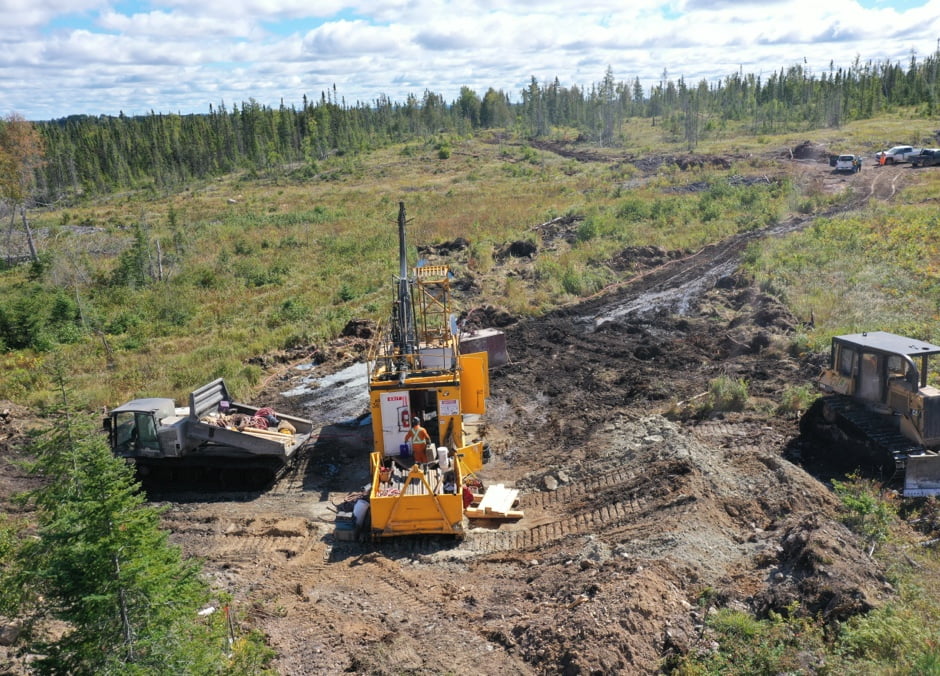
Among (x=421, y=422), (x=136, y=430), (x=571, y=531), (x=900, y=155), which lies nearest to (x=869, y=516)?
(x=571, y=531)

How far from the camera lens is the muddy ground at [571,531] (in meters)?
9.12

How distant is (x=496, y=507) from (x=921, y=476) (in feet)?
23.0

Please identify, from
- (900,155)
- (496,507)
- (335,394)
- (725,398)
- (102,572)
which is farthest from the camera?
(900,155)

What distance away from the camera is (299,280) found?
34.7m

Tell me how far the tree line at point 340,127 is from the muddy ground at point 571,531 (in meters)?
65.3

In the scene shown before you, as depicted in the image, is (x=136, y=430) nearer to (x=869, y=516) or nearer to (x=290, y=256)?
(x=869, y=516)

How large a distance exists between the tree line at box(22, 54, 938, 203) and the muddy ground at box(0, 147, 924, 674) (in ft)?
214

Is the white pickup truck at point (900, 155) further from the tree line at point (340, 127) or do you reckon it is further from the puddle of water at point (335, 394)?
the puddle of water at point (335, 394)

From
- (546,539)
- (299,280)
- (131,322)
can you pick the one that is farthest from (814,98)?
(546,539)

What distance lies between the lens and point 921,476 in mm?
12695

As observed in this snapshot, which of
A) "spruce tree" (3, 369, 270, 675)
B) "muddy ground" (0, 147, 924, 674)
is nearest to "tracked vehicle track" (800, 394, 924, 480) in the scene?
"muddy ground" (0, 147, 924, 674)

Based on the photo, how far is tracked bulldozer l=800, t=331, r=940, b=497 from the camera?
13023mm

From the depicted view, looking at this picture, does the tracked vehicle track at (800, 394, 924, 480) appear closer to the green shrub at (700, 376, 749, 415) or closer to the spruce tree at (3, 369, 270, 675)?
the green shrub at (700, 376, 749, 415)

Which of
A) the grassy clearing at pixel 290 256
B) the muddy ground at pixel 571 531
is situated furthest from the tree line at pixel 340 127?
the muddy ground at pixel 571 531
